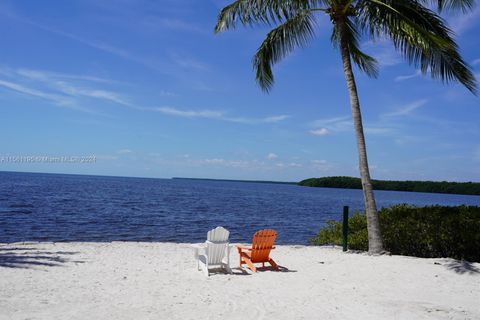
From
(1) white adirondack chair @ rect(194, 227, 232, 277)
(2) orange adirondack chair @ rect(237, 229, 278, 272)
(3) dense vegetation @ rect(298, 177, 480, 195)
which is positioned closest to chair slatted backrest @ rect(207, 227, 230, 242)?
(1) white adirondack chair @ rect(194, 227, 232, 277)

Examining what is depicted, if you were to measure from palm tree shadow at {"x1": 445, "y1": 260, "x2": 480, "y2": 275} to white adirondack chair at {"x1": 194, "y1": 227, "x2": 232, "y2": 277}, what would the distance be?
15.5 ft

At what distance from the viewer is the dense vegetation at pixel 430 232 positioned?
9.61m

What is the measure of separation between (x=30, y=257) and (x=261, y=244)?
5203 mm

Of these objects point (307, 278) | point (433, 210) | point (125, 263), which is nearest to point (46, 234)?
point (125, 263)

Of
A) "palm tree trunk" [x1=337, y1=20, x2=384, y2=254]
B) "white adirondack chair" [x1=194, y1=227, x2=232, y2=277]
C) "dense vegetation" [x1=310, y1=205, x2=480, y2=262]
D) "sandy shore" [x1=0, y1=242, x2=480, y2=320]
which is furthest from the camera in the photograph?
"palm tree trunk" [x1=337, y1=20, x2=384, y2=254]

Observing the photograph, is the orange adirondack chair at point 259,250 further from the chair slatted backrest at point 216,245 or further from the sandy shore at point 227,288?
the chair slatted backrest at point 216,245

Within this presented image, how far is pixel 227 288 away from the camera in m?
7.03

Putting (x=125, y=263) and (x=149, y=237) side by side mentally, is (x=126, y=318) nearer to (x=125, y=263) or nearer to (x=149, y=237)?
(x=125, y=263)

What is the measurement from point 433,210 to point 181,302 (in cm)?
760

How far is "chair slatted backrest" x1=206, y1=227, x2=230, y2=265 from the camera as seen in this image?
8.33m

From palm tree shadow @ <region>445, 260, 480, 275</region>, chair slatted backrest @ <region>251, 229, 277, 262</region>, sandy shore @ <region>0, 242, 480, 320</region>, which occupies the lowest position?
sandy shore @ <region>0, 242, 480, 320</region>

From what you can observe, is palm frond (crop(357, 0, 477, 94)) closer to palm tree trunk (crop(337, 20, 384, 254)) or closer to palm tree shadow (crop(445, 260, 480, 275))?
palm tree trunk (crop(337, 20, 384, 254))

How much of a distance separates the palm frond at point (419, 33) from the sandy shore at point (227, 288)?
436 centimetres

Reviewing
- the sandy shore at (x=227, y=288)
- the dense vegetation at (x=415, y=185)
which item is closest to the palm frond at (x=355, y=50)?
the sandy shore at (x=227, y=288)
